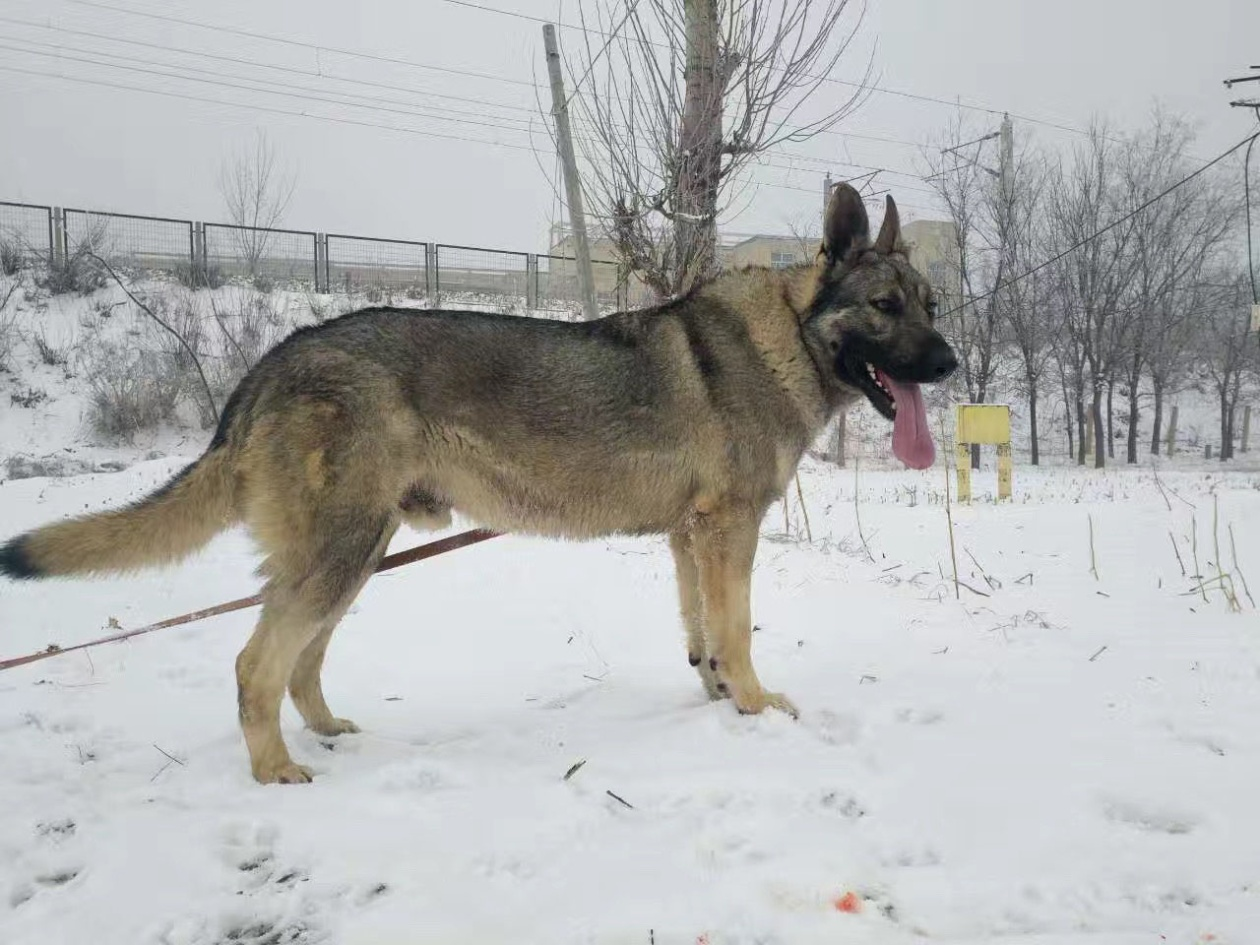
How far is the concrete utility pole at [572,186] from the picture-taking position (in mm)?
8938

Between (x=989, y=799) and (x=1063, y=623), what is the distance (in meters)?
2.55

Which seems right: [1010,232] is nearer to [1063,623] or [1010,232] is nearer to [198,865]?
[1063,623]

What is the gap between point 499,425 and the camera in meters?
3.01

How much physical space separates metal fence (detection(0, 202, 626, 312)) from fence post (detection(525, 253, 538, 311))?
37 mm

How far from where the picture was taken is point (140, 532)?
8.89ft

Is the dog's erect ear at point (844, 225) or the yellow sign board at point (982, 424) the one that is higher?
the dog's erect ear at point (844, 225)

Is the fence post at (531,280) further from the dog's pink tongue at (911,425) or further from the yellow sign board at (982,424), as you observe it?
the dog's pink tongue at (911,425)

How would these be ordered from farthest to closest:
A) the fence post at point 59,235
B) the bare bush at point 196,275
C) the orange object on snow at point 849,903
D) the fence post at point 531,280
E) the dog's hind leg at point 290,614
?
the fence post at point 531,280
the bare bush at point 196,275
the fence post at point 59,235
the dog's hind leg at point 290,614
the orange object on snow at point 849,903

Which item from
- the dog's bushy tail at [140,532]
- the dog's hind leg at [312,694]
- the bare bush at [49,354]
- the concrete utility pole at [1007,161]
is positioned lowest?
the dog's hind leg at [312,694]

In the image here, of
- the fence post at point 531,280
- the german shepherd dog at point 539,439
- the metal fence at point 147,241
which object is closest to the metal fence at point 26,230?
the metal fence at point 147,241

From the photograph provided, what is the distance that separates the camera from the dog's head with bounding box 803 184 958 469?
10.6 feet

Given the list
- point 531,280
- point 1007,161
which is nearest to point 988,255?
point 1007,161

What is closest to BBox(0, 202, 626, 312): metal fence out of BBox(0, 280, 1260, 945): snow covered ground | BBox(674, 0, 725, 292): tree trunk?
BBox(674, 0, 725, 292): tree trunk

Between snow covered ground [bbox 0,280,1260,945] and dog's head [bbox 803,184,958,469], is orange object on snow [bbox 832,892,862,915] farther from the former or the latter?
dog's head [bbox 803,184,958,469]
